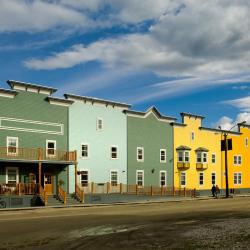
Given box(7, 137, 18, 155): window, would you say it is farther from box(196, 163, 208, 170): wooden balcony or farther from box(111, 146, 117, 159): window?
box(196, 163, 208, 170): wooden balcony

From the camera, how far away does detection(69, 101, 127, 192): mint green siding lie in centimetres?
4769

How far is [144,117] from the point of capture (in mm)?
55531

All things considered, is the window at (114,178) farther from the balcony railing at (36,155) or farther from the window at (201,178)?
the window at (201,178)

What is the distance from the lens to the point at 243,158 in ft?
234

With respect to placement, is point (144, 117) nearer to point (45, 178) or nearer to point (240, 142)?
point (45, 178)

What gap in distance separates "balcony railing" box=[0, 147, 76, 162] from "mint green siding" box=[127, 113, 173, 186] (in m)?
10.4

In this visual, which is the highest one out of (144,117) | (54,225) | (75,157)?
(144,117)

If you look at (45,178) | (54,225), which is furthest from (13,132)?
(54,225)

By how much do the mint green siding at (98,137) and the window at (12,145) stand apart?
6157 mm

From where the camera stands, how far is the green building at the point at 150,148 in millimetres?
53750

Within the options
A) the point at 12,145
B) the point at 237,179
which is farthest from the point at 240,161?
the point at 12,145

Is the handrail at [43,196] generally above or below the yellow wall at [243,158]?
below

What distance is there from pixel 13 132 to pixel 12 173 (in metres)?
3.49

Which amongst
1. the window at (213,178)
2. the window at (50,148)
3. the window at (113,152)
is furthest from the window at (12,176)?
the window at (213,178)
